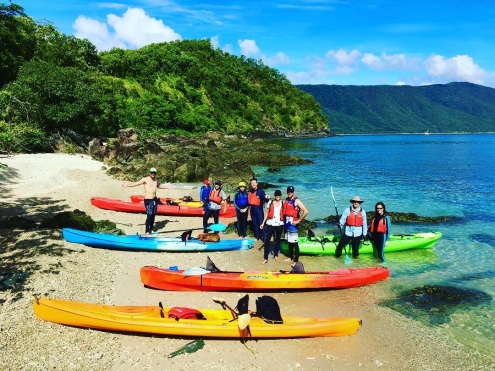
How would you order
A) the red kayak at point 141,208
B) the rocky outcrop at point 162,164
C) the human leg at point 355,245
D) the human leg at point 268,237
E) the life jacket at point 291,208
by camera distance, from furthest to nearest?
1. the rocky outcrop at point 162,164
2. the red kayak at point 141,208
3. the human leg at point 355,245
4. the human leg at point 268,237
5. the life jacket at point 291,208

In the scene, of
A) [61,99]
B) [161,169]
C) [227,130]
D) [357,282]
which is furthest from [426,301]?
[227,130]

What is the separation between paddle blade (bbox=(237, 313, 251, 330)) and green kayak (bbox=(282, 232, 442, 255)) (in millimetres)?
5141

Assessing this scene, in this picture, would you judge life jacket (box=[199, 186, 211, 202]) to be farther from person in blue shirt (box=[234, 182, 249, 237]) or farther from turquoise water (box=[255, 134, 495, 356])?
turquoise water (box=[255, 134, 495, 356])

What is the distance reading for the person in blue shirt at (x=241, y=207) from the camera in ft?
39.1

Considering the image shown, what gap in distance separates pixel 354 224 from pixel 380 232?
3.51 feet

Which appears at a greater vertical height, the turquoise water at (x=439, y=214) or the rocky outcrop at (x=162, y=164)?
the rocky outcrop at (x=162, y=164)

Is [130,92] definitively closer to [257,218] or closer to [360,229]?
[257,218]

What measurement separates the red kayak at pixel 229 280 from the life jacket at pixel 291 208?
1.73 m

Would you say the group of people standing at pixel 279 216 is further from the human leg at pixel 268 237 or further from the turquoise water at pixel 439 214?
the turquoise water at pixel 439 214

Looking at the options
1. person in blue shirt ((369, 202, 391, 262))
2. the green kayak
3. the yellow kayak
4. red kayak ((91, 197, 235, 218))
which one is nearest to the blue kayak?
the green kayak

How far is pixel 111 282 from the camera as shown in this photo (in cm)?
897

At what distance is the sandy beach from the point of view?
6.11 m

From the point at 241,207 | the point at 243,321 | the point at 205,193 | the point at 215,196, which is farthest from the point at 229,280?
the point at 205,193

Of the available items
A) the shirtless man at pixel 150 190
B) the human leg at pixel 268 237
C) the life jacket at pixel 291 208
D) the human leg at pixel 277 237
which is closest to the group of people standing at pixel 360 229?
the life jacket at pixel 291 208
